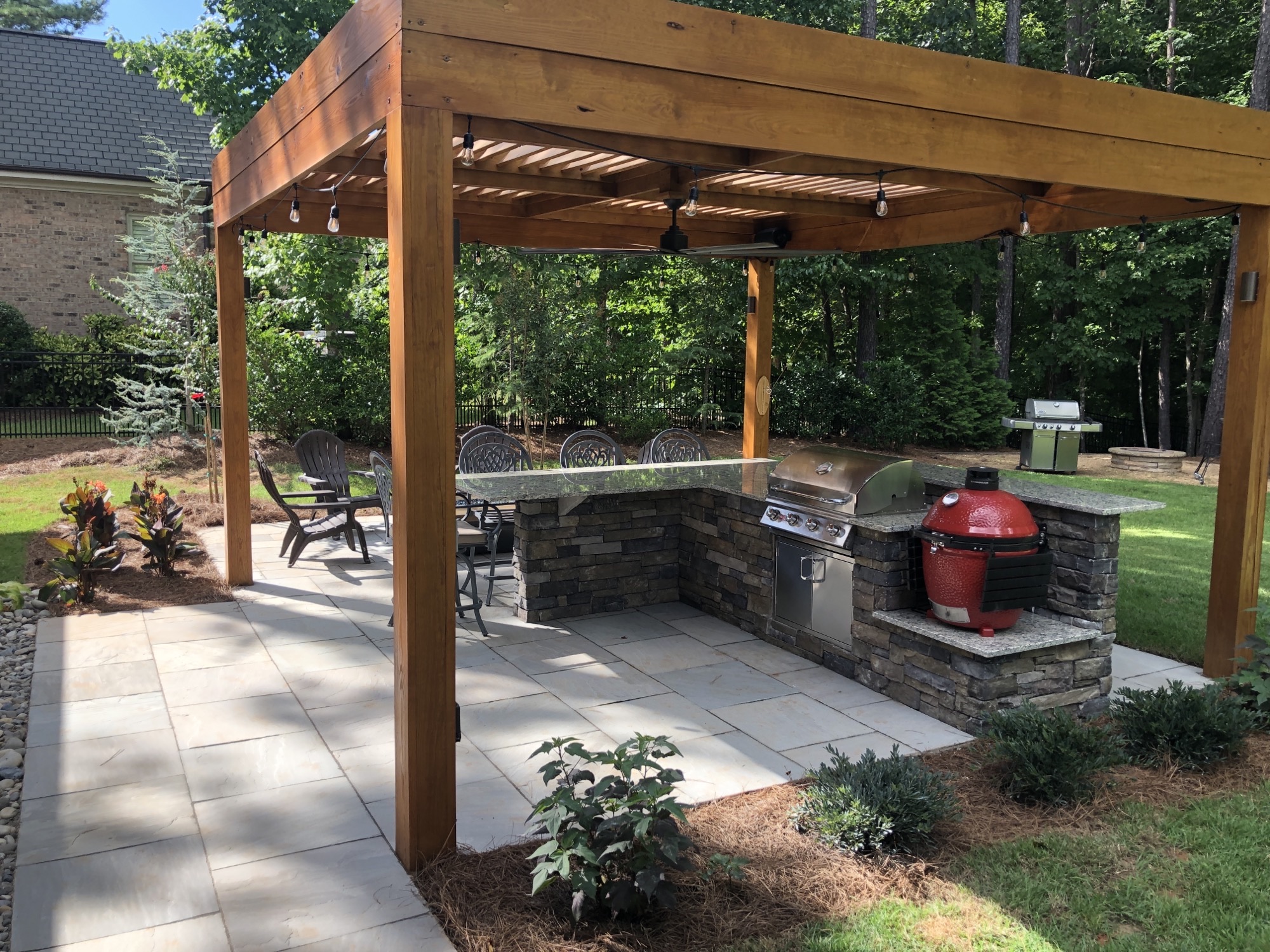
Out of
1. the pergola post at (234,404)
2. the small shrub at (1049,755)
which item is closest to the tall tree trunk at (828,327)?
the pergola post at (234,404)

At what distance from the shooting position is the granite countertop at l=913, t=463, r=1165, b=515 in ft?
15.2

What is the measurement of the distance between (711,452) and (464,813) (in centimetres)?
1036

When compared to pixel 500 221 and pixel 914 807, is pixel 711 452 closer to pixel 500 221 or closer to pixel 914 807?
pixel 500 221

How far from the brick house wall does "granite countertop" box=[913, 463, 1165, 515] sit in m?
15.2

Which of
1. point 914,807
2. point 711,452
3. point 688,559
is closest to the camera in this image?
point 914,807

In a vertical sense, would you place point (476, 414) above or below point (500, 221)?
below

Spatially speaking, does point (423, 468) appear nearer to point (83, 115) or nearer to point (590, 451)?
point (590, 451)

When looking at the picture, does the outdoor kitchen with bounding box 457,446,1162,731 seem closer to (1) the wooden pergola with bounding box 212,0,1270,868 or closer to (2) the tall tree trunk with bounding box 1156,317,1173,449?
(1) the wooden pergola with bounding box 212,0,1270,868

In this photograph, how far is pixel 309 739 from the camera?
422 centimetres

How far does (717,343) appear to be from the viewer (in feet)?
47.9

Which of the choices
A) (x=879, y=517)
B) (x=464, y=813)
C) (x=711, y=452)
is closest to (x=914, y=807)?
(x=464, y=813)

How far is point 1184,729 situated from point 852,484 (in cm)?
184

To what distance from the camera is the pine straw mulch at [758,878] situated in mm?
2793

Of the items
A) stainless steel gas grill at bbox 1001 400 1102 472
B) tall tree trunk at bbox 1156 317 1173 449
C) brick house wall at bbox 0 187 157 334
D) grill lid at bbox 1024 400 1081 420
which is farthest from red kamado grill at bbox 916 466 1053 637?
tall tree trunk at bbox 1156 317 1173 449
